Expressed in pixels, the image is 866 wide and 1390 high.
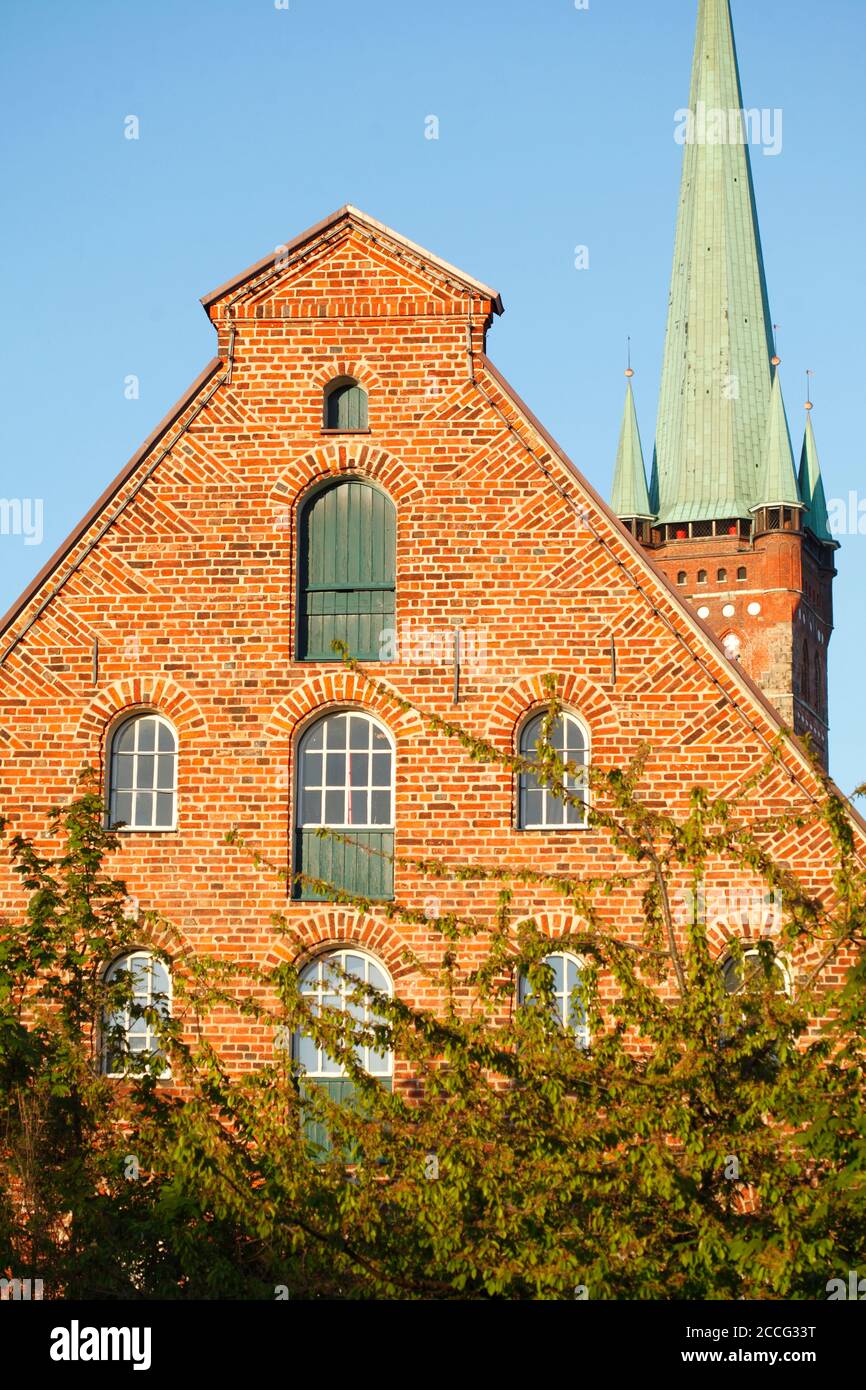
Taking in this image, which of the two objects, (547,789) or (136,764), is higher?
(136,764)

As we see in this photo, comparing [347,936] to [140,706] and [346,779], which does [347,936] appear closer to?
[346,779]

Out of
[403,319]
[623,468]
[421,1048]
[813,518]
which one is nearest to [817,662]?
[813,518]

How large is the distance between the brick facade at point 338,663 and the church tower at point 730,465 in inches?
2365

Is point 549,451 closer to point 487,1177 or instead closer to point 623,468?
point 487,1177

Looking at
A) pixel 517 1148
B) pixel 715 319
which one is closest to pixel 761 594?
pixel 715 319

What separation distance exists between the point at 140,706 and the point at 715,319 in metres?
64.2

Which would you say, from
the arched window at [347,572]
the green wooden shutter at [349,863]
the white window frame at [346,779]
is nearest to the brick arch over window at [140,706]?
the white window frame at [346,779]

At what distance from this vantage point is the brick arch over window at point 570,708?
2322cm

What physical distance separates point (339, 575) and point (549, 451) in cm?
259

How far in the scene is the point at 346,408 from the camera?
24656 mm

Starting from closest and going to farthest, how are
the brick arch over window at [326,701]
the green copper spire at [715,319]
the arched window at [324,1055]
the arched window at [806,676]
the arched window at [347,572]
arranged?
the arched window at [324,1055] → the brick arch over window at [326,701] → the arched window at [347,572] → the green copper spire at [715,319] → the arched window at [806,676]

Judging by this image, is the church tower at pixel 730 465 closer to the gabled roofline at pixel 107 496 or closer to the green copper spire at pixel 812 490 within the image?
the green copper spire at pixel 812 490

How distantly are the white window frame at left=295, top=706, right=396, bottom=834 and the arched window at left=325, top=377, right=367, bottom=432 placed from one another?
317cm
